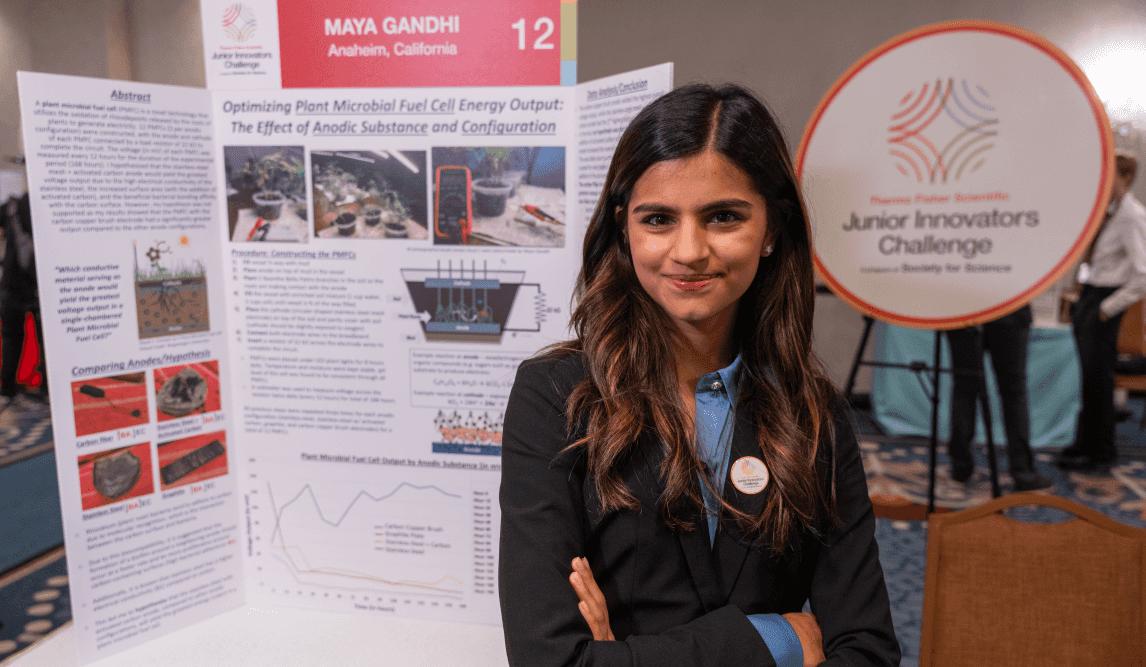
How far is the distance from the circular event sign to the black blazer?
4.22 ft

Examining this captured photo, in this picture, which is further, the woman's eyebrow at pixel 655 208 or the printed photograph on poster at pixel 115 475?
the printed photograph on poster at pixel 115 475

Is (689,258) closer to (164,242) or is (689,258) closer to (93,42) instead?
(164,242)

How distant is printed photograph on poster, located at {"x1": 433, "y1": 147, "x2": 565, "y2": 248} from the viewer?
1704 mm

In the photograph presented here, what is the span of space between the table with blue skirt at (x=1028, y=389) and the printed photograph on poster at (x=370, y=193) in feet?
11.4

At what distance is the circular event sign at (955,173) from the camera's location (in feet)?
6.77

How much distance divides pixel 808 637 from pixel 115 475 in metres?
1.69

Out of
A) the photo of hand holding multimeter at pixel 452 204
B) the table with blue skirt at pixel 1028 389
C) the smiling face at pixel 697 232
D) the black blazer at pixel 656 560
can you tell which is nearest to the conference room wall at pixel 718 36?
the table with blue skirt at pixel 1028 389

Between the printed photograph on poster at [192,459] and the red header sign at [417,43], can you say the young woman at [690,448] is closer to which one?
the red header sign at [417,43]

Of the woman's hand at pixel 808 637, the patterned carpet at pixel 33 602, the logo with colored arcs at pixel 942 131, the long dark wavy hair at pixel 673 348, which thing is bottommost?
the patterned carpet at pixel 33 602

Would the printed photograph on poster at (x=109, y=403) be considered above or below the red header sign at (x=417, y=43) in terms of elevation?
below

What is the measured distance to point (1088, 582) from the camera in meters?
1.52

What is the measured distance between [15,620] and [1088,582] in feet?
11.4

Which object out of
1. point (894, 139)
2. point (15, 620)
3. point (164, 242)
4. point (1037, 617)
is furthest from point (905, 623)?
point (15, 620)

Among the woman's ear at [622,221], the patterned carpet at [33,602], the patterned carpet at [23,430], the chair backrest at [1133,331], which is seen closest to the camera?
the woman's ear at [622,221]
